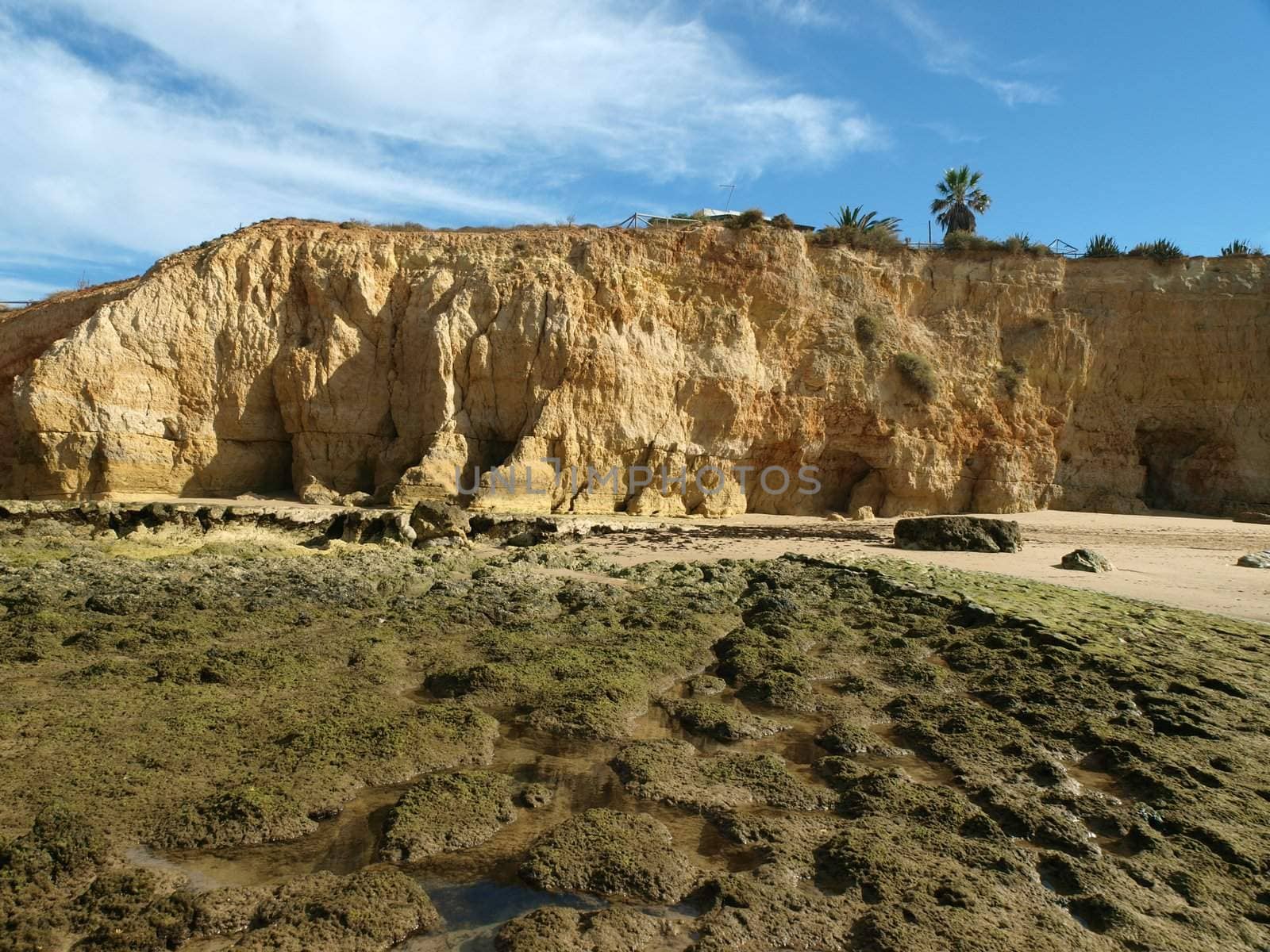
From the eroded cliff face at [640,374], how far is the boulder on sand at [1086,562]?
1081 cm

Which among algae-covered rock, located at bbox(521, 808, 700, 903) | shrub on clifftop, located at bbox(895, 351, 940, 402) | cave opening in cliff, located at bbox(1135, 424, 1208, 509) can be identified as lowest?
algae-covered rock, located at bbox(521, 808, 700, 903)

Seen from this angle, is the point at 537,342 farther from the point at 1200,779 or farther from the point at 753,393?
the point at 1200,779

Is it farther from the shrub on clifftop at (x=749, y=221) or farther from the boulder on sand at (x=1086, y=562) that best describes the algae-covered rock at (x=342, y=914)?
the shrub on clifftop at (x=749, y=221)

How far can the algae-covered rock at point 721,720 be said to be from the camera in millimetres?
6102

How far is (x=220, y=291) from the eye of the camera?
23297 millimetres

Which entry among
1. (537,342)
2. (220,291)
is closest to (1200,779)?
(537,342)

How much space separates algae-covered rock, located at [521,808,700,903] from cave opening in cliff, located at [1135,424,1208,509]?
3032 centimetres

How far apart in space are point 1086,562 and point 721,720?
431 inches

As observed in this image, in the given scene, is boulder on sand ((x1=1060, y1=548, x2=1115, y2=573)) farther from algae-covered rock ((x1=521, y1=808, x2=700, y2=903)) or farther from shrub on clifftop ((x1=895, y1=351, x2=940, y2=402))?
algae-covered rock ((x1=521, y1=808, x2=700, y2=903))

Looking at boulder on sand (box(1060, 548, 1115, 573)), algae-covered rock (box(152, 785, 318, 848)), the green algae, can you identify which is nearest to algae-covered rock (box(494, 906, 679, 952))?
the green algae

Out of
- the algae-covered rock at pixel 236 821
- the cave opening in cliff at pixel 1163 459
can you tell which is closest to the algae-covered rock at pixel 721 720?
the algae-covered rock at pixel 236 821

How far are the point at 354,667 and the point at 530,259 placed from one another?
19.6 m

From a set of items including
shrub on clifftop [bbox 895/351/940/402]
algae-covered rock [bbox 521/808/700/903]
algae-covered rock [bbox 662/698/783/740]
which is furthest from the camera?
shrub on clifftop [bbox 895/351/940/402]

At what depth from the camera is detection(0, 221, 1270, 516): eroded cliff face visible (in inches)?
878
